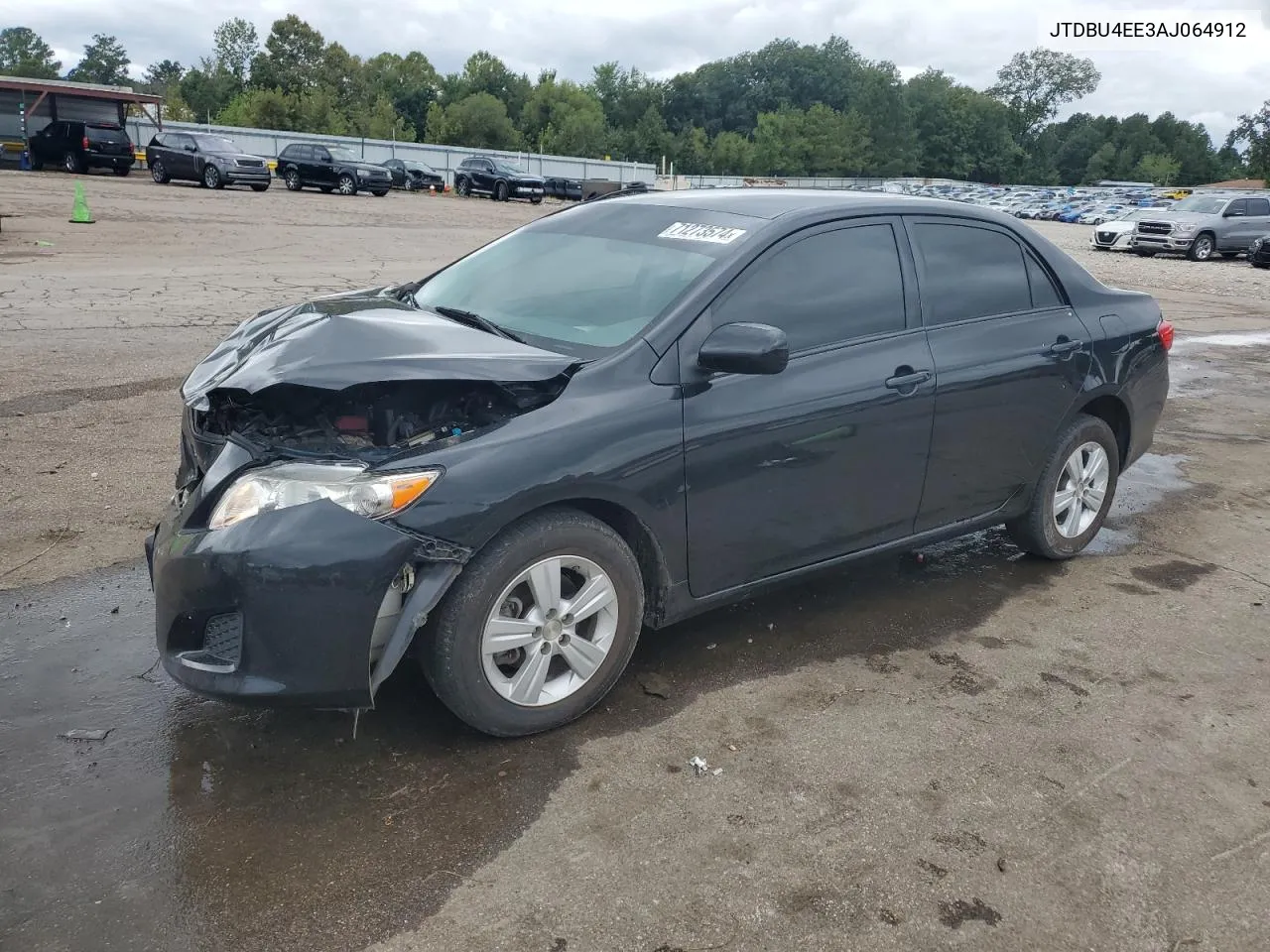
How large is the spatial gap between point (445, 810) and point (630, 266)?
207cm

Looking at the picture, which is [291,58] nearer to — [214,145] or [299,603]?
[214,145]

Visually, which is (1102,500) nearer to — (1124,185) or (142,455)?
(142,455)

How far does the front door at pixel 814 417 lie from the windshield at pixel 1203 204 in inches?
1134

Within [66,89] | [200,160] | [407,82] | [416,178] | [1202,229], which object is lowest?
[1202,229]

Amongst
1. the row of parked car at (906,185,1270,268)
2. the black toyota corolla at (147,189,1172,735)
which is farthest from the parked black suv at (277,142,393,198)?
the black toyota corolla at (147,189,1172,735)

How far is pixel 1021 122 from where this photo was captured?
133 metres

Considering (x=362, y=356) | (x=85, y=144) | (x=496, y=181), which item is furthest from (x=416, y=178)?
(x=362, y=356)

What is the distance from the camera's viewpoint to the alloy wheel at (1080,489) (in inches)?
196

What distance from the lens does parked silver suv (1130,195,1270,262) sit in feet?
91.2

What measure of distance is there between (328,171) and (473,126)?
49.4m

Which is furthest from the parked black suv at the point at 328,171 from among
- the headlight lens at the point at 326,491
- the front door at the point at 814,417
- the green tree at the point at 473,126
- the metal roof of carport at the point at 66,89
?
the green tree at the point at 473,126

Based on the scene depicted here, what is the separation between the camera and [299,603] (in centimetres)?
287

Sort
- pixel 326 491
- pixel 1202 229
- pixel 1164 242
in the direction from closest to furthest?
pixel 326 491 → pixel 1202 229 → pixel 1164 242

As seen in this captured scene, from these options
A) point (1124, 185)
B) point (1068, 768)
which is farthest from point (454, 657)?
point (1124, 185)
